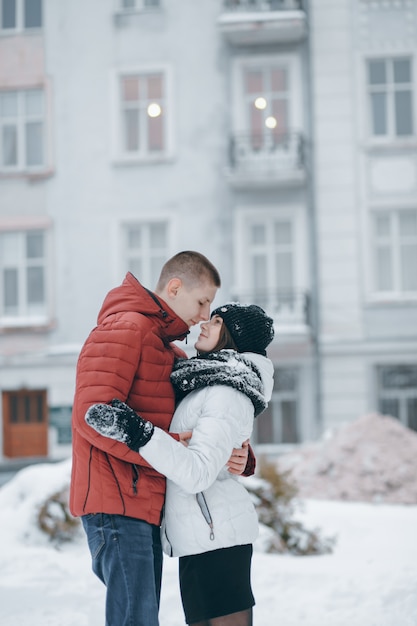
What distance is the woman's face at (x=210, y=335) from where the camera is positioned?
11.7 ft

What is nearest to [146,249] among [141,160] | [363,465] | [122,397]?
[141,160]

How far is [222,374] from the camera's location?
132 inches

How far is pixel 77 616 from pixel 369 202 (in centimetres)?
1533

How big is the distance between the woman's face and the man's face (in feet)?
0.15

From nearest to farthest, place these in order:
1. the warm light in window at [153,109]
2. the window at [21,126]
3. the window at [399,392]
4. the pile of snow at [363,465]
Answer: the pile of snow at [363,465] < the window at [399,392] < the warm light in window at [153,109] < the window at [21,126]

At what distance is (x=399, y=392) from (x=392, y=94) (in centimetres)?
639

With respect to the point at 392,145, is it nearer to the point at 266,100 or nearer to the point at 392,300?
the point at 266,100

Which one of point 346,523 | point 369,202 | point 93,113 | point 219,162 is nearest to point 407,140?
point 369,202

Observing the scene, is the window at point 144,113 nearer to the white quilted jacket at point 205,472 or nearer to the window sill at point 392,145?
the window sill at point 392,145

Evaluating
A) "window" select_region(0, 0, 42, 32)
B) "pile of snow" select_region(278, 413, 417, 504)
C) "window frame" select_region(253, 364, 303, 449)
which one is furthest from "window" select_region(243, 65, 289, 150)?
"pile of snow" select_region(278, 413, 417, 504)

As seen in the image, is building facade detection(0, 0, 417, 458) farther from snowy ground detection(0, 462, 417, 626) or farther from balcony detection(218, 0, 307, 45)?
snowy ground detection(0, 462, 417, 626)

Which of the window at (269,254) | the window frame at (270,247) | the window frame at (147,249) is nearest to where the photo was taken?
the window frame at (270,247)

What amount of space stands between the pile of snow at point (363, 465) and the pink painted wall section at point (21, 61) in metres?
11.7

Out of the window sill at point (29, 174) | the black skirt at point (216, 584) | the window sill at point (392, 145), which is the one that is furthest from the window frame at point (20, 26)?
the black skirt at point (216, 584)
